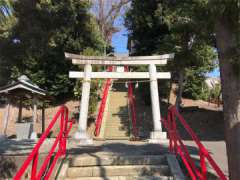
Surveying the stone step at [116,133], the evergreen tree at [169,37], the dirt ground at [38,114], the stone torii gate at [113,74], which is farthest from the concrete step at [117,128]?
the dirt ground at [38,114]

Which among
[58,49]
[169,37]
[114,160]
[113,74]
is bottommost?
[114,160]

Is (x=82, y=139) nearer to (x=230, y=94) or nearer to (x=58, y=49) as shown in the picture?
(x=230, y=94)

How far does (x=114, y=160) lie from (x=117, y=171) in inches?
13.1

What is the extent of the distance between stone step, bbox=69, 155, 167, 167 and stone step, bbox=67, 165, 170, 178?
0.48ft

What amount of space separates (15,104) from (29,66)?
3.28 metres

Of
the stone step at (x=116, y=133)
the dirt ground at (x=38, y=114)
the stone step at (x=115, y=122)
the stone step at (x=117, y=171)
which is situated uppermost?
the dirt ground at (x=38, y=114)

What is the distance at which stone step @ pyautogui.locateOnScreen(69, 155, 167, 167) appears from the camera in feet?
16.0

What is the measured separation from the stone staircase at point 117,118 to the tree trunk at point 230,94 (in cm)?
831

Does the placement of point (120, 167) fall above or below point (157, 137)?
below

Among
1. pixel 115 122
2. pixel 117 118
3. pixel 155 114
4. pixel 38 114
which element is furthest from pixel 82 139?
pixel 38 114

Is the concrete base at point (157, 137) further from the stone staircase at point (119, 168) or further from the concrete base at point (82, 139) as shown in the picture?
the stone staircase at point (119, 168)

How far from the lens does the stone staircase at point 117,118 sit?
12.5 metres

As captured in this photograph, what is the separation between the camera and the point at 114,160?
16.3 feet

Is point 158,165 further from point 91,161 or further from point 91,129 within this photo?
point 91,129
